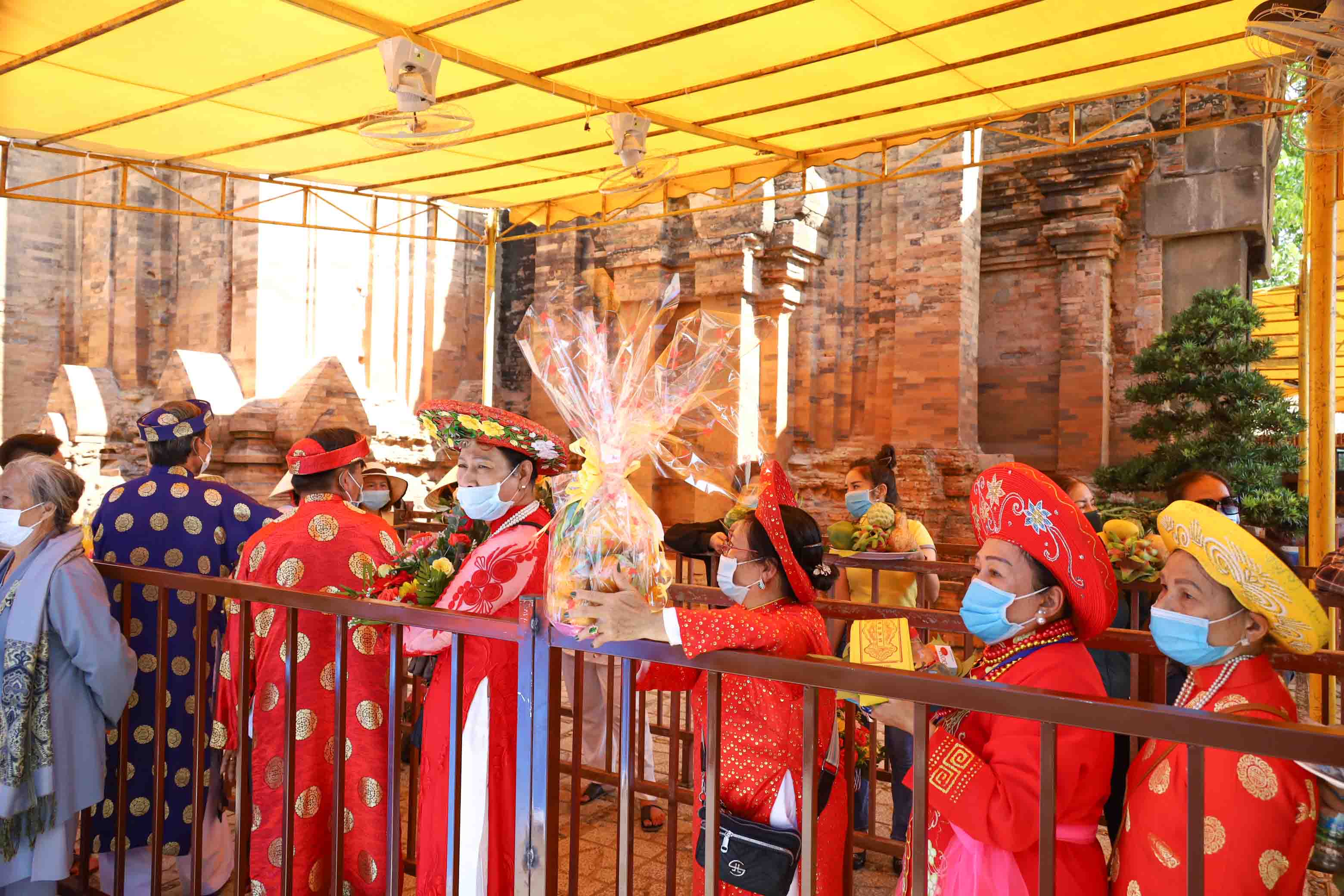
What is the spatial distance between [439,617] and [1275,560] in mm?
1884

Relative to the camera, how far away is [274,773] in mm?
3346

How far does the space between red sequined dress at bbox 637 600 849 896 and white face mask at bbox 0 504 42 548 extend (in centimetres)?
243

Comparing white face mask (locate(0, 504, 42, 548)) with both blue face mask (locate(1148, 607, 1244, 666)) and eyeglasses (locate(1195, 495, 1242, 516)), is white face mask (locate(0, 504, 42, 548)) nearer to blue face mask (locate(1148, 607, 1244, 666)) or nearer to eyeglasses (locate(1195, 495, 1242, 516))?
blue face mask (locate(1148, 607, 1244, 666))

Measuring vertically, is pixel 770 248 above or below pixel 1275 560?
above

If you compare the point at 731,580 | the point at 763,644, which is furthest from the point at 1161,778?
the point at 731,580

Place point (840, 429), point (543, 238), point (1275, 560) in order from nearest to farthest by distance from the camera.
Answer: point (1275, 560) → point (840, 429) → point (543, 238)

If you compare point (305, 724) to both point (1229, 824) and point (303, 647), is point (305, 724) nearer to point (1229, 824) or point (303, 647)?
point (303, 647)

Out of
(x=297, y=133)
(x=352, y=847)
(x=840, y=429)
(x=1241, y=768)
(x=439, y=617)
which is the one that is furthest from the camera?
(x=840, y=429)

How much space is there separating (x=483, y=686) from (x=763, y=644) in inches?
41.6

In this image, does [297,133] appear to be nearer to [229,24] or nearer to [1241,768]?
[229,24]

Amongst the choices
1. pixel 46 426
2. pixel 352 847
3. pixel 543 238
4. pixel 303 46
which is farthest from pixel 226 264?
pixel 352 847

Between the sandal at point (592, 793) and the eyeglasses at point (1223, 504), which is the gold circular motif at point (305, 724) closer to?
the sandal at point (592, 793)

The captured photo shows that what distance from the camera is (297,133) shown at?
8078 millimetres

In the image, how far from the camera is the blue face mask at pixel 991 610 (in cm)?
215
